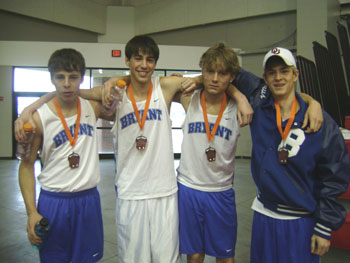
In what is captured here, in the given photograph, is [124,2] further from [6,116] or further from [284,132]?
[284,132]

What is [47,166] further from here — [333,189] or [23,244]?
[23,244]

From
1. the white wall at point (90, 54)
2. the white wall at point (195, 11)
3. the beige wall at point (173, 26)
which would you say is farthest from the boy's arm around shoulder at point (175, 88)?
the white wall at point (195, 11)

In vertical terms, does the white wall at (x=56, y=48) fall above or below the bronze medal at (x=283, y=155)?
above

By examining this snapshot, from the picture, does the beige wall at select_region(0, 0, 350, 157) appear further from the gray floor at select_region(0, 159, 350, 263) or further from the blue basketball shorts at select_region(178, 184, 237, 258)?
the blue basketball shorts at select_region(178, 184, 237, 258)

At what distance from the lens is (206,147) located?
6.79 ft

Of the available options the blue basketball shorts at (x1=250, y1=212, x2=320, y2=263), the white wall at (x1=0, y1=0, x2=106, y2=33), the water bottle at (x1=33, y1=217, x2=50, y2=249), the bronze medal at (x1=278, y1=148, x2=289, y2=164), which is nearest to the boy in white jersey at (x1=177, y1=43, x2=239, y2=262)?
the blue basketball shorts at (x1=250, y1=212, x2=320, y2=263)

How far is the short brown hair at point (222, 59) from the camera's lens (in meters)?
1.97

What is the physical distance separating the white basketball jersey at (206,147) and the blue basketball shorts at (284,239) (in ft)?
1.33

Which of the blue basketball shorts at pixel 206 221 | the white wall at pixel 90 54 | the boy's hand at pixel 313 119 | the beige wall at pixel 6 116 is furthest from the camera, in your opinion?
→ the beige wall at pixel 6 116

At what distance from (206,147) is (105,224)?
2.65m

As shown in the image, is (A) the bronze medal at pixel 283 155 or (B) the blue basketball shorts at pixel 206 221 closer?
(A) the bronze medal at pixel 283 155

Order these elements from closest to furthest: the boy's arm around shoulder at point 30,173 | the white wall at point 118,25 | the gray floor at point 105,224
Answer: the boy's arm around shoulder at point 30,173 → the gray floor at point 105,224 → the white wall at point 118,25

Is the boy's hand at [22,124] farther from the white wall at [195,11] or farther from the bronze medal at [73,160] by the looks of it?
the white wall at [195,11]

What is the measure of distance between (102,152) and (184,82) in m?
8.29
